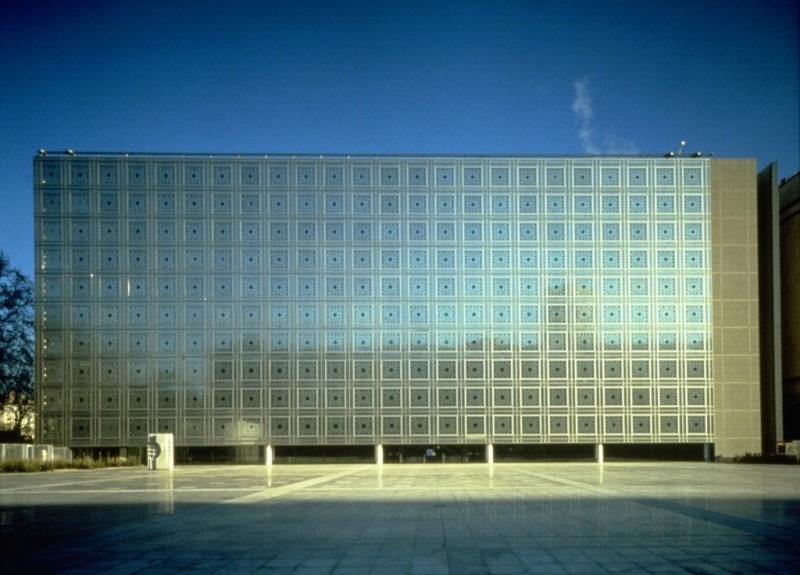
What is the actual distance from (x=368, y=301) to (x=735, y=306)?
25.0 metres

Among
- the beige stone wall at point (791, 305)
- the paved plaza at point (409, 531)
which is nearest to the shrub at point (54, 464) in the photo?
the paved plaza at point (409, 531)

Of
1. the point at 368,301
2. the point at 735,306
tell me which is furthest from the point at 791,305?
the point at 368,301

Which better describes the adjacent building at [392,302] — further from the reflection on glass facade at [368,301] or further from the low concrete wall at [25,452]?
the low concrete wall at [25,452]

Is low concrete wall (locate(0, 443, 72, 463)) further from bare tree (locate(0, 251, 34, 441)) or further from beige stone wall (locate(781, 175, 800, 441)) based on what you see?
beige stone wall (locate(781, 175, 800, 441))

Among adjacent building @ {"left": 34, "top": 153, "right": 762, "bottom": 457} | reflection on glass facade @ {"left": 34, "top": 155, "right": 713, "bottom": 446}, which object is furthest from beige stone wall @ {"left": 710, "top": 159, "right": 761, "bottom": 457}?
reflection on glass facade @ {"left": 34, "top": 155, "right": 713, "bottom": 446}

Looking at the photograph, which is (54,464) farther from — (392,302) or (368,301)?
(392,302)

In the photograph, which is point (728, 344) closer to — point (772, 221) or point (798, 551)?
point (772, 221)

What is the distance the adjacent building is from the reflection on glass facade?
13 cm

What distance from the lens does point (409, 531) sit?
1335 cm

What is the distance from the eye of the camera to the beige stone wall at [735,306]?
172ft

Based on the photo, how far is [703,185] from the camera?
53.8m

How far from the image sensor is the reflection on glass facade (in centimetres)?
5238

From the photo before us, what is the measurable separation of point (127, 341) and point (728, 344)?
4074cm

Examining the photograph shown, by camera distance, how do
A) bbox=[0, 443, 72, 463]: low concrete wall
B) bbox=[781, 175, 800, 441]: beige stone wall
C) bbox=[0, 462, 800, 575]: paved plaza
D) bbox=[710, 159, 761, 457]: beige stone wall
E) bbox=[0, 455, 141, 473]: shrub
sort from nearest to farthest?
bbox=[0, 462, 800, 575]: paved plaza
bbox=[0, 455, 141, 473]: shrub
bbox=[0, 443, 72, 463]: low concrete wall
bbox=[710, 159, 761, 457]: beige stone wall
bbox=[781, 175, 800, 441]: beige stone wall
